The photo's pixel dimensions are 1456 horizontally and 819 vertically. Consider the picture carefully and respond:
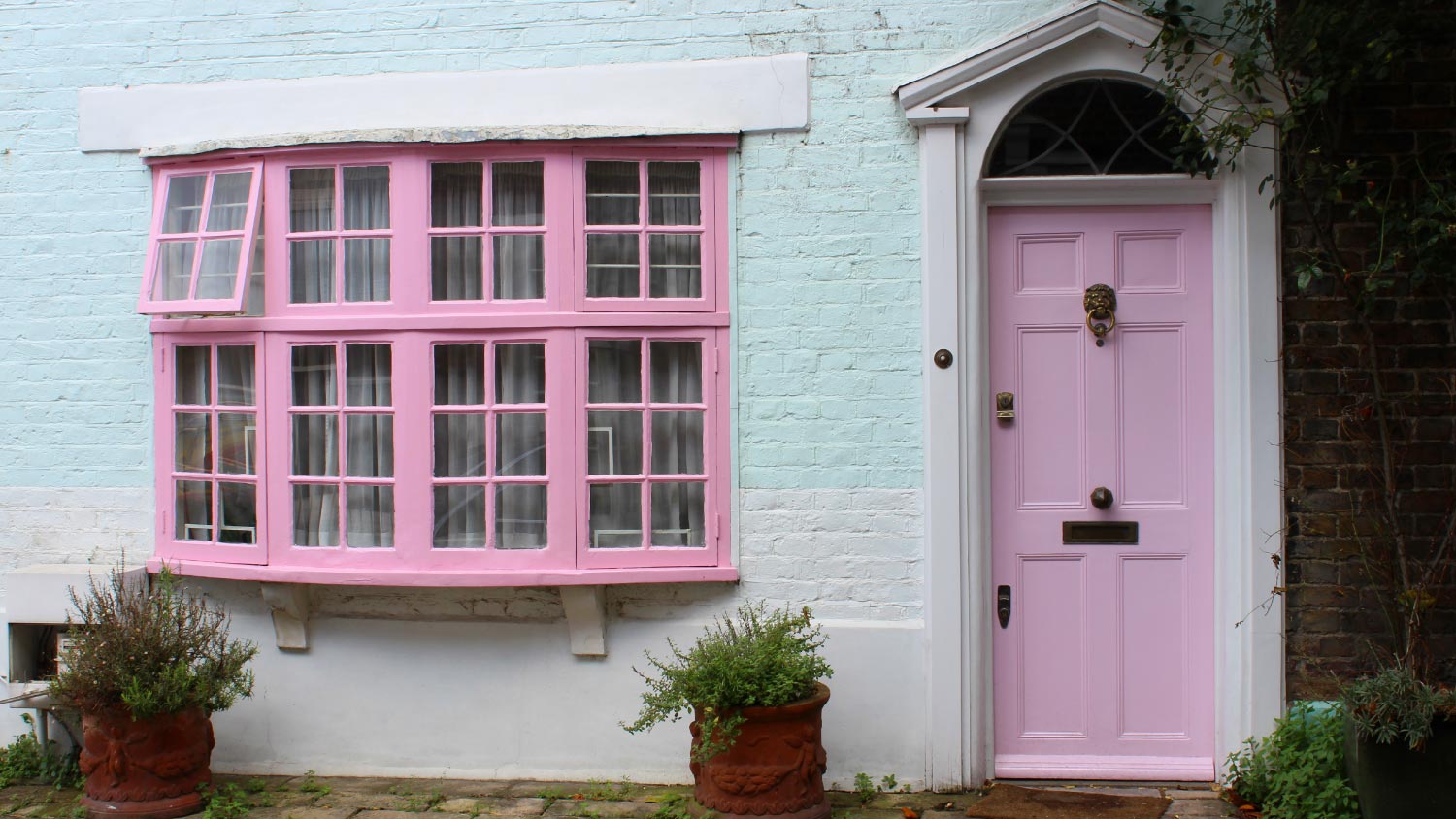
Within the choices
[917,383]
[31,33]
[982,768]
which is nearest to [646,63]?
[917,383]

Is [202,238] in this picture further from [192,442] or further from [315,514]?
[315,514]

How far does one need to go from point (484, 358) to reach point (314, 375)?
81 centimetres

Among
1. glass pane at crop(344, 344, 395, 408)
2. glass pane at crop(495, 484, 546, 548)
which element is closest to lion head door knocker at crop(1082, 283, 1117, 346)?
glass pane at crop(495, 484, 546, 548)

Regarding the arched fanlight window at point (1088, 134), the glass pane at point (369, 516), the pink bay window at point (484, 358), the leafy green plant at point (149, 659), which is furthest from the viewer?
the glass pane at point (369, 516)

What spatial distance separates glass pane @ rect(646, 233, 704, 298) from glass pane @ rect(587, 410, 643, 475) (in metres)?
0.55

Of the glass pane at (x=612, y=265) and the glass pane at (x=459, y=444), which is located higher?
the glass pane at (x=612, y=265)

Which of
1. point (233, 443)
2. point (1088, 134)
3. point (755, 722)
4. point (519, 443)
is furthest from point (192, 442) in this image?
point (1088, 134)

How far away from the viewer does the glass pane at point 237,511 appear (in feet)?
17.2

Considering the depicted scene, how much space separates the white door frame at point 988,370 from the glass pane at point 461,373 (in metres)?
1.93

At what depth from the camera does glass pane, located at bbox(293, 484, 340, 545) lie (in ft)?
16.9

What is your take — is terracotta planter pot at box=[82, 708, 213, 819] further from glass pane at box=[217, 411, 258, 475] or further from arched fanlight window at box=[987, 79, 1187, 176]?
arched fanlight window at box=[987, 79, 1187, 176]

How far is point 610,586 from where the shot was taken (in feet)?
16.8

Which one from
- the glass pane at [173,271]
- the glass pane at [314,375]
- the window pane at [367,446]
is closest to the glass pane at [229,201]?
the glass pane at [173,271]

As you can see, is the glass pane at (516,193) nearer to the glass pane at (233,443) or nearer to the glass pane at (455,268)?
the glass pane at (455,268)
